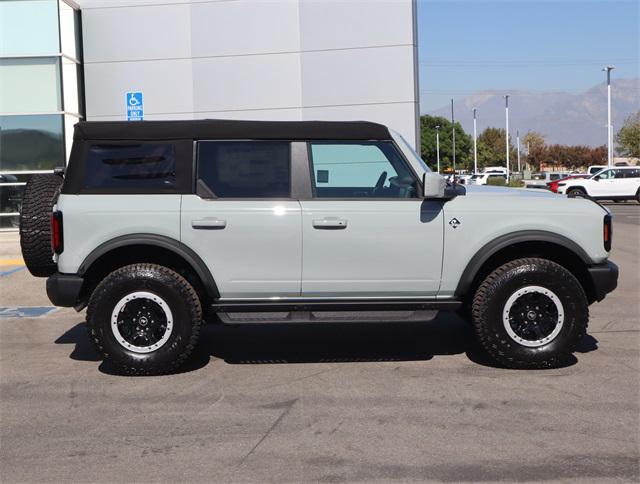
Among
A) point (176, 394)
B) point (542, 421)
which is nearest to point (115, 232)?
point (176, 394)

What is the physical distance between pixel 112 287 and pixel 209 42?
46.9ft

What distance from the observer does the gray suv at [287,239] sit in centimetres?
613

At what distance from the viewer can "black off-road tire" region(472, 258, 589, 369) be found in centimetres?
614

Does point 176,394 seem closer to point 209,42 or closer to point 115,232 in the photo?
point 115,232

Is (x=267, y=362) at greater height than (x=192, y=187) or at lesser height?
lesser

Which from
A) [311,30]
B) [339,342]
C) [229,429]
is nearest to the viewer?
[229,429]

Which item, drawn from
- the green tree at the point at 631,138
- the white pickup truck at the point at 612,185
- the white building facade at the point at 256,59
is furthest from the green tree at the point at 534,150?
the white building facade at the point at 256,59

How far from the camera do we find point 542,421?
4.98 meters

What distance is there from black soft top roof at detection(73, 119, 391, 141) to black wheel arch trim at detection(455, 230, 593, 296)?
3.93 feet

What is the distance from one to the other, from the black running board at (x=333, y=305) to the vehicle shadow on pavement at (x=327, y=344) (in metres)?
0.34

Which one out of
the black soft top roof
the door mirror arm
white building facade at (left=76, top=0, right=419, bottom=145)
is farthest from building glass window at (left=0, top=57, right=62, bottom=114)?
the door mirror arm

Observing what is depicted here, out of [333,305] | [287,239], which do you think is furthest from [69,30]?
[333,305]

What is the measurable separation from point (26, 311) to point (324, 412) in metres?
5.43

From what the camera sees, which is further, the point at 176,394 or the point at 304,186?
the point at 304,186
